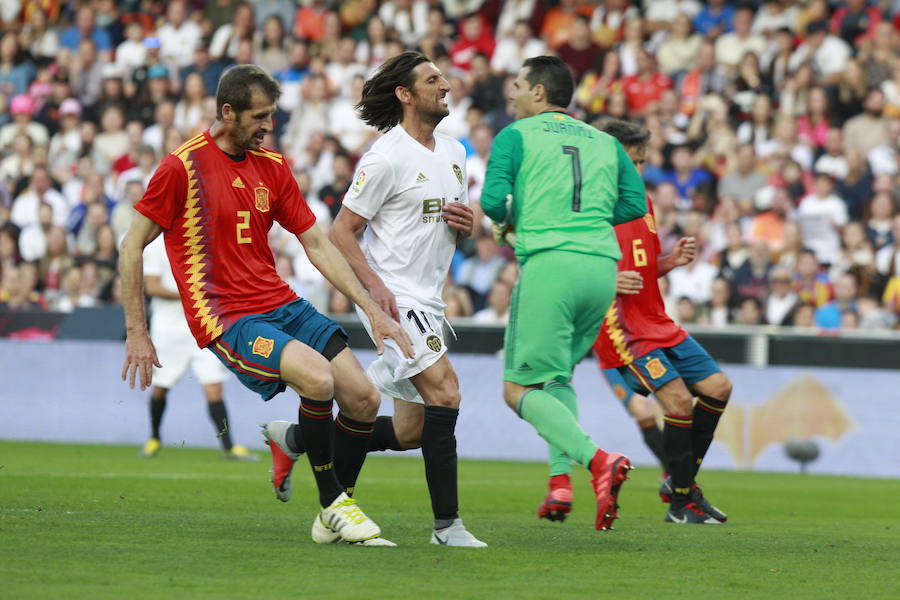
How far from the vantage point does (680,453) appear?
9008 millimetres

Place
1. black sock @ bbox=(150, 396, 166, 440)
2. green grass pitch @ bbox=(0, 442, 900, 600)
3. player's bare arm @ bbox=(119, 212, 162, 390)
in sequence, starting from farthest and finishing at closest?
black sock @ bbox=(150, 396, 166, 440) < player's bare arm @ bbox=(119, 212, 162, 390) < green grass pitch @ bbox=(0, 442, 900, 600)

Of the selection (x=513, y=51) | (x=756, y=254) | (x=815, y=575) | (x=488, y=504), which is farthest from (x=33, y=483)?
(x=513, y=51)

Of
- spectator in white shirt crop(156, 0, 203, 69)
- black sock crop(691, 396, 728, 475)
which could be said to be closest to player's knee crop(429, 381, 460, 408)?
black sock crop(691, 396, 728, 475)

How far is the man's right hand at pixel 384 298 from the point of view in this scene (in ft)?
23.2

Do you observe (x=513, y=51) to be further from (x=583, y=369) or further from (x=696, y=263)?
(x=583, y=369)

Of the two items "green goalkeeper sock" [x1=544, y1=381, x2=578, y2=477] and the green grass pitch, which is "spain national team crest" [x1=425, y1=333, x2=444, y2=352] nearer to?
"green goalkeeper sock" [x1=544, y1=381, x2=578, y2=477]

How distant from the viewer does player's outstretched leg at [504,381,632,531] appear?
6.66 meters

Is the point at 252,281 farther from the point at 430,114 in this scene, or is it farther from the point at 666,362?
the point at 666,362

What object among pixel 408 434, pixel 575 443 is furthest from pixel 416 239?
pixel 575 443

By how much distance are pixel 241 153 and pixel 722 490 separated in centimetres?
624

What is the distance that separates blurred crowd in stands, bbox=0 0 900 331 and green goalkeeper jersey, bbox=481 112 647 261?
8.53m

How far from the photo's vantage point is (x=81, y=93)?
22828 mm

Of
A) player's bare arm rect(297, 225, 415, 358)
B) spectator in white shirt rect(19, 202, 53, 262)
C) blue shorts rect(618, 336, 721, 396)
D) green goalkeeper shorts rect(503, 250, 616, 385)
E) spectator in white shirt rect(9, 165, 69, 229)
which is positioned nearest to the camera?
player's bare arm rect(297, 225, 415, 358)

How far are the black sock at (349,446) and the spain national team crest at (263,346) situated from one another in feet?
2.42
